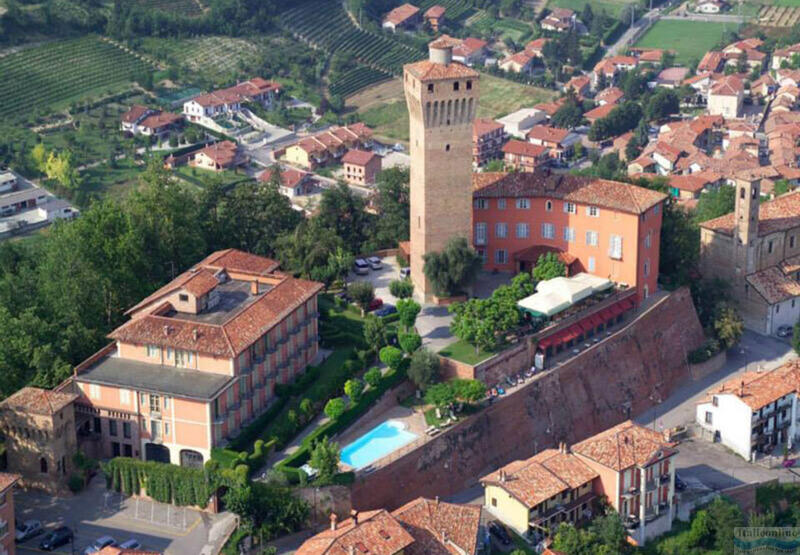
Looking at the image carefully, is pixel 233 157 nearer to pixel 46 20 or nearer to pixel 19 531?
pixel 46 20

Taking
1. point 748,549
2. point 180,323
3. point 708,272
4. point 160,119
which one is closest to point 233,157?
point 160,119

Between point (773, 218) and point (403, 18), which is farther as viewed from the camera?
point (403, 18)

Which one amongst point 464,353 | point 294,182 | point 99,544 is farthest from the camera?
point 294,182

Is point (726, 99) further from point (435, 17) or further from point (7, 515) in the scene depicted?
point (7, 515)

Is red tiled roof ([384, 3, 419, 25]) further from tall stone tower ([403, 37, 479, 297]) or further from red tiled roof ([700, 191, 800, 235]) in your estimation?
tall stone tower ([403, 37, 479, 297])

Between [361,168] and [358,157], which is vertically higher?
[358,157]

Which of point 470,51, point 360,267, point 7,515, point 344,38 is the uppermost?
point 360,267

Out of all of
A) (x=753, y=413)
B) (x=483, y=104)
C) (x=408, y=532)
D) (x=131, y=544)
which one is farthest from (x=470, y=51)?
(x=131, y=544)
